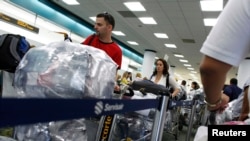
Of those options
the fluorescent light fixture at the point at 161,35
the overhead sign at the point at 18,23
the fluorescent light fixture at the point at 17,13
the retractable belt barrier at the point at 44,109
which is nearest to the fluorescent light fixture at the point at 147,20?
the fluorescent light fixture at the point at 161,35

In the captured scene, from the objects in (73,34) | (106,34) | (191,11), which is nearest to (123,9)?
(191,11)

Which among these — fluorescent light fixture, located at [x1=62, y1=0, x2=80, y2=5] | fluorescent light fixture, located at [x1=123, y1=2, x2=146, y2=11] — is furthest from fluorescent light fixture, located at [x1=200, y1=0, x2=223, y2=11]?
fluorescent light fixture, located at [x1=62, y1=0, x2=80, y2=5]

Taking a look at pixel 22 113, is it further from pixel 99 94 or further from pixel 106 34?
pixel 106 34

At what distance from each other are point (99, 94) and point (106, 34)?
144 centimetres

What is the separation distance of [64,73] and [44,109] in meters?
0.60

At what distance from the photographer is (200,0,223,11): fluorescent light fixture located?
6707mm

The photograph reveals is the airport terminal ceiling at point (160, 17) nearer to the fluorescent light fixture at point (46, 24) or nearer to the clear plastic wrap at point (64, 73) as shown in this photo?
the fluorescent light fixture at point (46, 24)

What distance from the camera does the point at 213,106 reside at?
38.9 inches

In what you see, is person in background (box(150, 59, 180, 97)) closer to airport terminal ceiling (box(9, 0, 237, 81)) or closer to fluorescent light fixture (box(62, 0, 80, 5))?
airport terminal ceiling (box(9, 0, 237, 81))

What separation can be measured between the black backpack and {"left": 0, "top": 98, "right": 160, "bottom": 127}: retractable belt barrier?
33.1 inches

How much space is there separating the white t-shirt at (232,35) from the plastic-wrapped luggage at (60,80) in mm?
709

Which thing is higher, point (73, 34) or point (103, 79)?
point (73, 34)

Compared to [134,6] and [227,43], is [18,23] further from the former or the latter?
[227,43]

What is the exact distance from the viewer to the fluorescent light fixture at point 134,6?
7.93 metres
